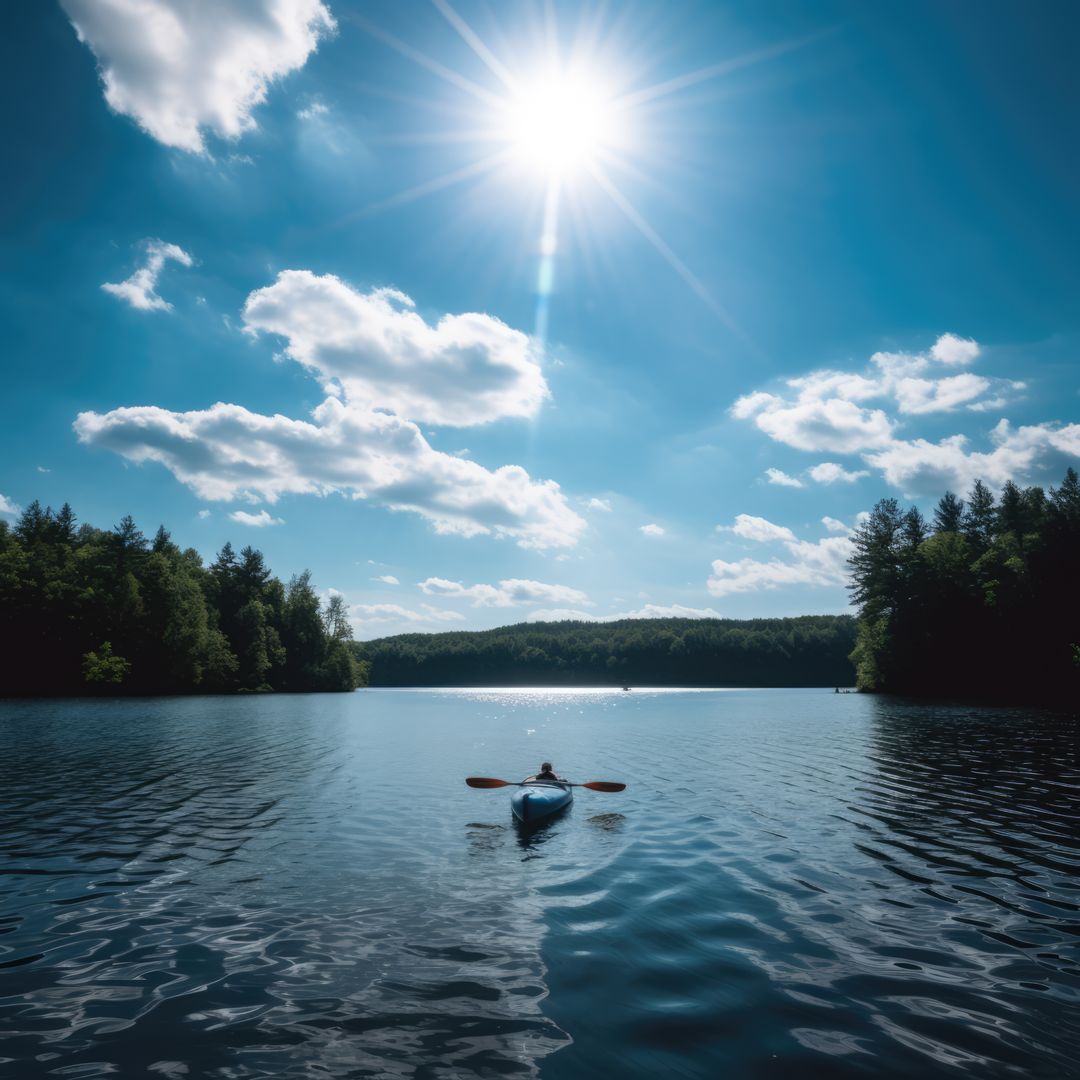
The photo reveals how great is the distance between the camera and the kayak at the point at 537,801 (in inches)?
754

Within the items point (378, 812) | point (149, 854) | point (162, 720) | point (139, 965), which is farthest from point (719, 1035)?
point (162, 720)

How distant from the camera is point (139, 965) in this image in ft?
30.2

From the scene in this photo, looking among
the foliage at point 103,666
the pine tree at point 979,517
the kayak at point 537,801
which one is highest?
the pine tree at point 979,517

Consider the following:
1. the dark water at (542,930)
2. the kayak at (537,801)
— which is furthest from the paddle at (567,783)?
the kayak at (537,801)

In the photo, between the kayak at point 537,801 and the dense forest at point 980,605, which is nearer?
the kayak at point 537,801

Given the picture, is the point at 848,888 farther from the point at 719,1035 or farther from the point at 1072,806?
the point at 1072,806

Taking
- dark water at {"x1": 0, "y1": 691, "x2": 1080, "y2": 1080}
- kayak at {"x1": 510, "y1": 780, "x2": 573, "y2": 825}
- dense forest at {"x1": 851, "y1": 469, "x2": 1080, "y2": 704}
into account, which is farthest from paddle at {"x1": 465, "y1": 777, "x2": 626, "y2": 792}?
dense forest at {"x1": 851, "y1": 469, "x2": 1080, "y2": 704}

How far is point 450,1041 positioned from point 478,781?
15669 mm

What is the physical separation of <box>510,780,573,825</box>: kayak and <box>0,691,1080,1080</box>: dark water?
0.52 m

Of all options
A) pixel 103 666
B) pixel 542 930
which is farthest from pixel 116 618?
pixel 542 930

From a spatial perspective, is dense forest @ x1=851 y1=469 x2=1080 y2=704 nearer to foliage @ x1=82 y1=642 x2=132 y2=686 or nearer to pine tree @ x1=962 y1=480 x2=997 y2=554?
pine tree @ x1=962 y1=480 x2=997 y2=554

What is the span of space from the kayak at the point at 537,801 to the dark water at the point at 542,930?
1.69 ft

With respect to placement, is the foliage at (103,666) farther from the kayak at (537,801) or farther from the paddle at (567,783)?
the kayak at (537,801)

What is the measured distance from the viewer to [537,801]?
19516 mm
